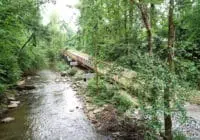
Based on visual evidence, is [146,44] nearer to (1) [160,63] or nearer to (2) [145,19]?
(2) [145,19]

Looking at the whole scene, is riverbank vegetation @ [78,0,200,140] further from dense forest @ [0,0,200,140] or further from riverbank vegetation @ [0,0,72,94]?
riverbank vegetation @ [0,0,72,94]

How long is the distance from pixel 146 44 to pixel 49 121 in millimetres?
4138

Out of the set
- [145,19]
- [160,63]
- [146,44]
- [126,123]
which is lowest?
[126,123]

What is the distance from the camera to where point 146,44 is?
644 centimetres

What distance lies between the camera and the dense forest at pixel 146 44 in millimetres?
4762

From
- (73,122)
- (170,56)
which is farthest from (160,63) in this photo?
(73,122)

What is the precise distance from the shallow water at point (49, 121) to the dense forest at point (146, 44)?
1.42 metres

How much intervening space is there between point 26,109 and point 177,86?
694cm

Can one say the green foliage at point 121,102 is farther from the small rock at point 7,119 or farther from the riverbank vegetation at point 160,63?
the small rock at point 7,119

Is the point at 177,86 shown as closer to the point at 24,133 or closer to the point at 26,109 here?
the point at 24,133

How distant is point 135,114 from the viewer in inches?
291

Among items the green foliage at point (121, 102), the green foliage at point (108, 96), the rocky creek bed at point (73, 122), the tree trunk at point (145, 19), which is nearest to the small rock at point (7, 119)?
the rocky creek bed at point (73, 122)

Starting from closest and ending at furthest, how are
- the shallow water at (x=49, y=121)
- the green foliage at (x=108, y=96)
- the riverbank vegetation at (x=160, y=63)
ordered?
the riverbank vegetation at (x=160, y=63) → the shallow water at (x=49, y=121) → the green foliage at (x=108, y=96)

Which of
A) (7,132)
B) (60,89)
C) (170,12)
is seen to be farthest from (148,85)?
(60,89)
